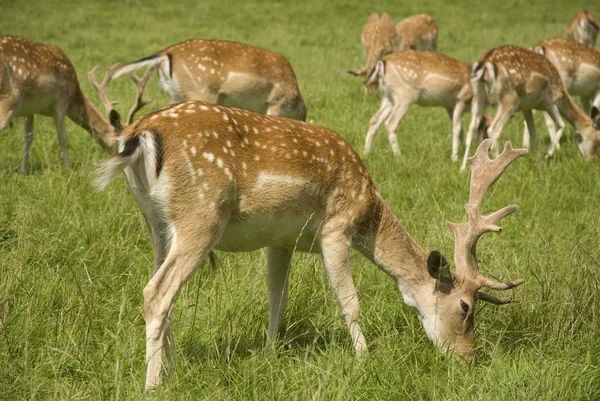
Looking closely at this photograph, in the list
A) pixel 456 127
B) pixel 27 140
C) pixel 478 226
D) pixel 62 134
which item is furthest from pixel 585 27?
pixel 478 226

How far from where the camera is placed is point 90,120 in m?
7.98

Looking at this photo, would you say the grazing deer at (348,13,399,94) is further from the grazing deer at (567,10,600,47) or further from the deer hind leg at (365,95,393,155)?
the deer hind leg at (365,95,393,155)

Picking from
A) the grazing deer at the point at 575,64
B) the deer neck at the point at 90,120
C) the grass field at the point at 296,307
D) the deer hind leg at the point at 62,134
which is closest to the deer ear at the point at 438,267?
the grass field at the point at 296,307

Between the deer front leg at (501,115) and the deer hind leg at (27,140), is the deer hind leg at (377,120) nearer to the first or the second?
the deer front leg at (501,115)

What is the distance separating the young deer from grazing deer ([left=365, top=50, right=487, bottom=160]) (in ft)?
17.1

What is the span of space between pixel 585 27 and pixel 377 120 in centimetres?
854

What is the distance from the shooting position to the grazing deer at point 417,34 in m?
16.4

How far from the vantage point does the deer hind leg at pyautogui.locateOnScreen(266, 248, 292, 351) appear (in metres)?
3.95

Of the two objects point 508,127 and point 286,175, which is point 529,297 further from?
point 508,127

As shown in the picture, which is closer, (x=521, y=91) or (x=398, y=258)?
(x=398, y=258)

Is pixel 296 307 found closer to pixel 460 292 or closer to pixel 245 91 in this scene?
pixel 460 292

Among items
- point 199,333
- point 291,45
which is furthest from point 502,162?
point 291,45

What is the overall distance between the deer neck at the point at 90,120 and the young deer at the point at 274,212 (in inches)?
173

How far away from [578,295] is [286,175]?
163 centimetres
